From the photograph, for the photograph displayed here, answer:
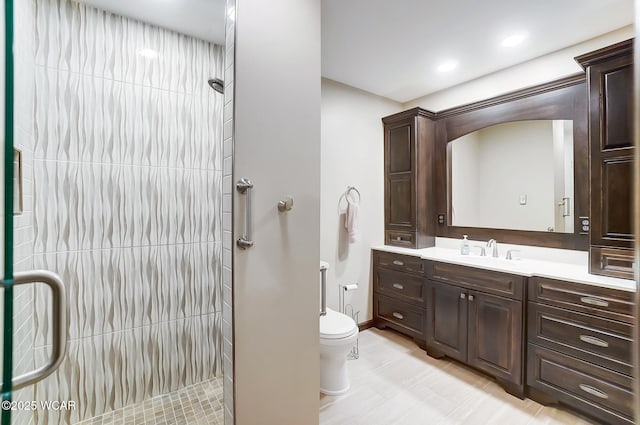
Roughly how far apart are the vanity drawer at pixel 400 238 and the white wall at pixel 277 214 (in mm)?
1693

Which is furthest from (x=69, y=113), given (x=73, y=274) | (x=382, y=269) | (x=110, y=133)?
(x=382, y=269)

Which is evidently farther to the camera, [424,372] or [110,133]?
[424,372]

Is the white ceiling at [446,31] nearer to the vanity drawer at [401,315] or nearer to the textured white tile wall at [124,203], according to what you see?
the textured white tile wall at [124,203]

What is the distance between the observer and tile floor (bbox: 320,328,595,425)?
→ 1.71 meters

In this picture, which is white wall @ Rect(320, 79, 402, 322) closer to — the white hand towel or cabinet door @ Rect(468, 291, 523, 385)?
the white hand towel

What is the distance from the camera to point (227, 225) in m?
1.30

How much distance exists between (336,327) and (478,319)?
1.12 meters

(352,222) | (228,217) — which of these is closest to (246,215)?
(228,217)

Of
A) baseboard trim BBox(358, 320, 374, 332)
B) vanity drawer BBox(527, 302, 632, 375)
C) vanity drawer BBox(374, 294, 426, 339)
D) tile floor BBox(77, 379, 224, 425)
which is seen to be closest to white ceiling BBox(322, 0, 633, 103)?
vanity drawer BBox(527, 302, 632, 375)

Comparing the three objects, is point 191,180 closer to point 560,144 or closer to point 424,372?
point 424,372

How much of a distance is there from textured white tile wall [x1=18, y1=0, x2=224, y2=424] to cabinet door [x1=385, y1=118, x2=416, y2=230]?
1.87 metres

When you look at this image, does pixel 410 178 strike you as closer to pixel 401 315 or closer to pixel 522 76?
pixel 522 76

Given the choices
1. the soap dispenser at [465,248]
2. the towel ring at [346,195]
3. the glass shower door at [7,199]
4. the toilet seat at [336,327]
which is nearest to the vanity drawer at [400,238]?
the soap dispenser at [465,248]

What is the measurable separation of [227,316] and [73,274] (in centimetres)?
111
